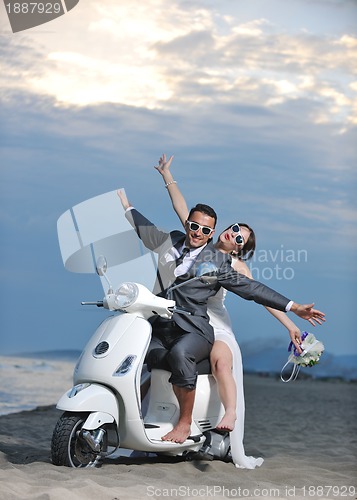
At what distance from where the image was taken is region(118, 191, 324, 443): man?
4.84m

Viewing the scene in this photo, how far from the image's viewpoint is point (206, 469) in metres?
4.98

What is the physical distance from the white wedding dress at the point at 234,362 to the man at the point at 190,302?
157mm

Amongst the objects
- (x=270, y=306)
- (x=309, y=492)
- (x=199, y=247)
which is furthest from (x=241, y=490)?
(x=199, y=247)

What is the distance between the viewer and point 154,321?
5.02 metres

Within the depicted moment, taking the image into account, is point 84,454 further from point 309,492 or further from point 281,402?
point 281,402

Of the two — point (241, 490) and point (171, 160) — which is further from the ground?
point (171, 160)

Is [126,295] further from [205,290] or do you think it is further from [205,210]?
[205,210]

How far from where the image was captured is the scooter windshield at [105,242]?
184 inches

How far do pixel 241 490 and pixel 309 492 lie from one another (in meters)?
0.38

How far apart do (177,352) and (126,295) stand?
0.42 meters

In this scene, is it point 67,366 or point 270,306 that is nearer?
point 270,306

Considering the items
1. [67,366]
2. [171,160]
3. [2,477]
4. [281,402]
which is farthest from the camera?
[67,366]

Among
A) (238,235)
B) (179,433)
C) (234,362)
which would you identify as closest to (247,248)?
(238,235)

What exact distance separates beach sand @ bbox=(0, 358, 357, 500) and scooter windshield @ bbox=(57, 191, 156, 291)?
41.8 inches
